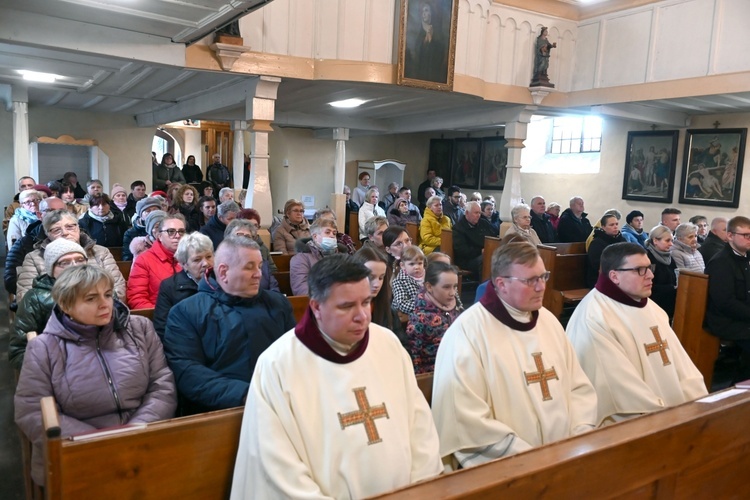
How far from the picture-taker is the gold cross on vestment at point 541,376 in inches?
93.3

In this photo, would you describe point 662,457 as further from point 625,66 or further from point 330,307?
point 625,66

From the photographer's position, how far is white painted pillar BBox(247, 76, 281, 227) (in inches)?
261

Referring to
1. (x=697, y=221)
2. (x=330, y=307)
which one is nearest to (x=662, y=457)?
(x=330, y=307)

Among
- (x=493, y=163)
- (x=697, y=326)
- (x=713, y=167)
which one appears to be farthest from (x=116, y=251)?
(x=493, y=163)

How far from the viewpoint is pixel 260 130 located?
677cm

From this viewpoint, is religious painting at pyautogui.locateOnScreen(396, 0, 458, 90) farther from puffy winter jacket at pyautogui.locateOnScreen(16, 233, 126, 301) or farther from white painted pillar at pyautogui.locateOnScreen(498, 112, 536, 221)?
puffy winter jacket at pyautogui.locateOnScreen(16, 233, 126, 301)

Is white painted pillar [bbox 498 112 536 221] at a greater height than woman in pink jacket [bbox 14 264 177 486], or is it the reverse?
white painted pillar [bbox 498 112 536 221]

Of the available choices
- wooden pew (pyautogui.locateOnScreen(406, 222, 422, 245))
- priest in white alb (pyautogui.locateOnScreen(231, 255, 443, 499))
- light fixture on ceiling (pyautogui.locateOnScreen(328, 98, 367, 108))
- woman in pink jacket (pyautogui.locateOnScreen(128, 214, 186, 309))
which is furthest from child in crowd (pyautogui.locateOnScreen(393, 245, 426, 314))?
light fixture on ceiling (pyautogui.locateOnScreen(328, 98, 367, 108))

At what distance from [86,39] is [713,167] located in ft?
30.7

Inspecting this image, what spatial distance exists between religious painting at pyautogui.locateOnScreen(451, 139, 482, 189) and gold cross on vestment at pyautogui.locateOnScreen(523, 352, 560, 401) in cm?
1211

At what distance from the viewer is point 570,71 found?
361 inches

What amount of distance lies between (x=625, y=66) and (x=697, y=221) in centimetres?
256

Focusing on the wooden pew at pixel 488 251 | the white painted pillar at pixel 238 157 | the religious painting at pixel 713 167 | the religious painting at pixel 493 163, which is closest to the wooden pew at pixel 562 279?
the wooden pew at pixel 488 251

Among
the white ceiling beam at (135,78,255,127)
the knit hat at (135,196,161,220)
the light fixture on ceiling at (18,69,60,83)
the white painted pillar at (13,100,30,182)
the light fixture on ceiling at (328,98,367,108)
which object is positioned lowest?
the knit hat at (135,196,161,220)
